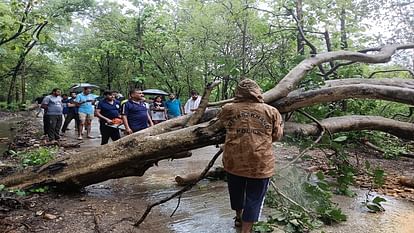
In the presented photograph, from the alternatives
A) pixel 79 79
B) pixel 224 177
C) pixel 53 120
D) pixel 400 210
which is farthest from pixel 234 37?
pixel 79 79

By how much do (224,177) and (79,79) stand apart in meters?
26.7

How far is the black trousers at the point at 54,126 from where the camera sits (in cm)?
1042

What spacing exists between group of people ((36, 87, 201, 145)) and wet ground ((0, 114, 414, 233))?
151 centimetres

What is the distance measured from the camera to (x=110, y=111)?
880 cm

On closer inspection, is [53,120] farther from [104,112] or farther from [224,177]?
[224,177]

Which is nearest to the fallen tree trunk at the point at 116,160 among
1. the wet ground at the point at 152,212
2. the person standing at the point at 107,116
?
the wet ground at the point at 152,212

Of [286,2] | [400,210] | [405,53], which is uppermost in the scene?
[286,2]

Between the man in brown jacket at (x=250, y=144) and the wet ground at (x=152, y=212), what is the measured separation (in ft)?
2.43

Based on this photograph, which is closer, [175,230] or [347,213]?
[175,230]

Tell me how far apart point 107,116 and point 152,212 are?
14.1 feet

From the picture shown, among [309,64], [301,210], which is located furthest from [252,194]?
[309,64]

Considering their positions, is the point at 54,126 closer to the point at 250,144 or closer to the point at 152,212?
the point at 152,212

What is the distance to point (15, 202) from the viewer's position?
15.8 feet

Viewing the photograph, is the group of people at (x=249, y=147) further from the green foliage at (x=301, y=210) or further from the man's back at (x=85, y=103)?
the man's back at (x=85, y=103)
